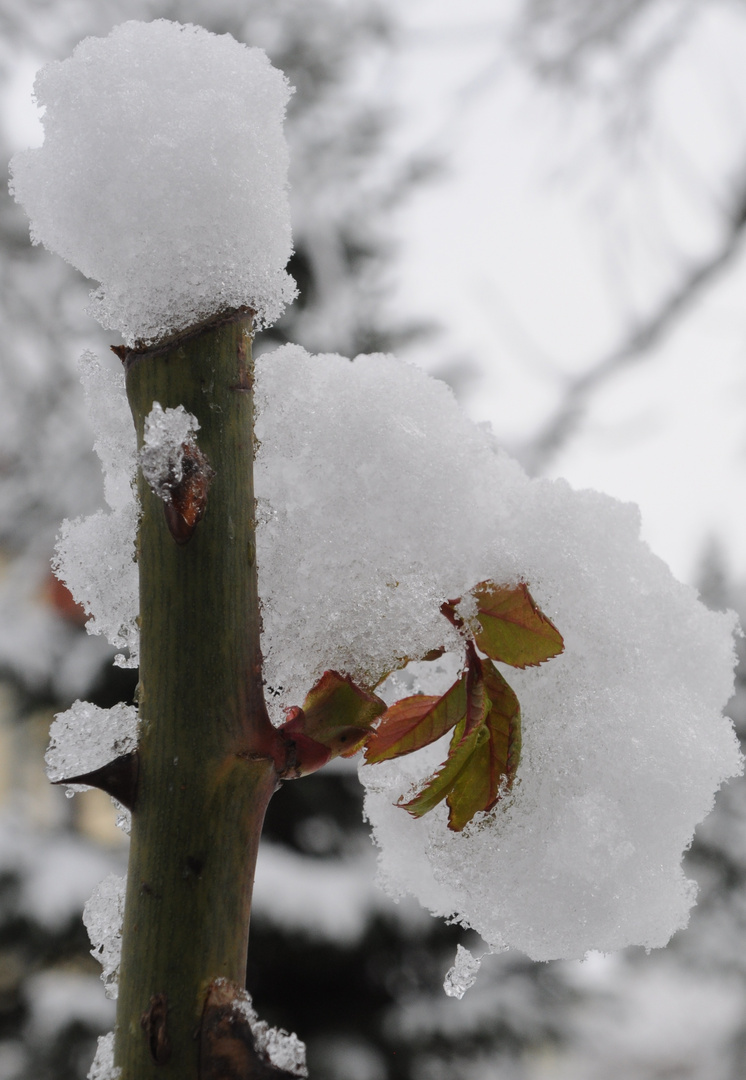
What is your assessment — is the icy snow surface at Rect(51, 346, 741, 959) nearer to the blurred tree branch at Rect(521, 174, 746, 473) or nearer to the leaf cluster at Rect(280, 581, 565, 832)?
the leaf cluster at Rect(280, 581, 565, 832)

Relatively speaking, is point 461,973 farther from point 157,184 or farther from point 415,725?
point 157,184

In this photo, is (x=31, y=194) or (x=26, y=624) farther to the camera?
(x=26, y=624)

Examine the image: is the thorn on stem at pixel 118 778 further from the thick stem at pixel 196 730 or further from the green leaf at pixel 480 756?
the green leaf at pixel 480 756

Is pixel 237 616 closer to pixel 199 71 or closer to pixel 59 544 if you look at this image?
pixel 59 544

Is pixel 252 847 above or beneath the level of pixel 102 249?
beneath

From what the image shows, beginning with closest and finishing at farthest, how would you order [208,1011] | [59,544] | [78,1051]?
[208,1011] → [59,544] → [78,1051]

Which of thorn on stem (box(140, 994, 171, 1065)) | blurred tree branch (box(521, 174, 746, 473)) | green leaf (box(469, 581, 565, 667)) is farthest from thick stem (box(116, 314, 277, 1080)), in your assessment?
blurred tree branch (box(521, 174, 746, 473))

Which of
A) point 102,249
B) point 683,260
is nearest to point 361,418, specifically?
point 102,249
